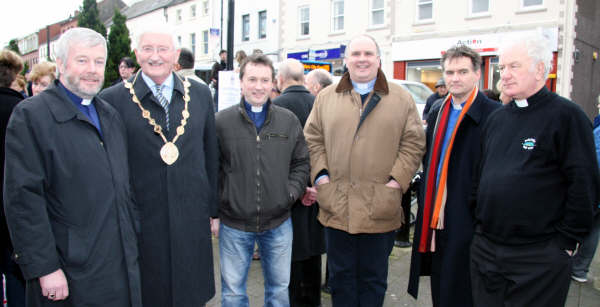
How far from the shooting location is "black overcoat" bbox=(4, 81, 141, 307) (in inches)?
79.2

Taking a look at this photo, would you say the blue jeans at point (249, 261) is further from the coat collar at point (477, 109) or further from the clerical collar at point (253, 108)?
the coat collar at point (477, 109)

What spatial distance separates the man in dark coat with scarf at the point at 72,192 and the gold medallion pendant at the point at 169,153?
8.8 inches

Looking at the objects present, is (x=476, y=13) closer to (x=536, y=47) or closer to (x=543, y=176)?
(x=536, y=47)

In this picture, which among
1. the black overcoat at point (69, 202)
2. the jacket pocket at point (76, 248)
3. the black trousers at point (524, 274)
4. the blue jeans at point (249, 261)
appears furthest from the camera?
the blue jeans at point (249, 261)

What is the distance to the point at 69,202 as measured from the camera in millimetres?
2137

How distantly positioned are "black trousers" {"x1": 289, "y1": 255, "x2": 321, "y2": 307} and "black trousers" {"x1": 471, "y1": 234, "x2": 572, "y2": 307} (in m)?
1.45

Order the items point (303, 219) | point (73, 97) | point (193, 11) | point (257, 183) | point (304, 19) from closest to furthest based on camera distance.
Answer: point (73, 97), point (257, 183), point (303, 219), point (304, 19), point (193, 11)

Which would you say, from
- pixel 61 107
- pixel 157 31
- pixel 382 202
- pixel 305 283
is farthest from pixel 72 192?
pixel 305 283

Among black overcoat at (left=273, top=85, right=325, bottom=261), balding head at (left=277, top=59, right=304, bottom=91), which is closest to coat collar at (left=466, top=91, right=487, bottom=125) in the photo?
black overcoat at (left=273, top=85, right=325, bottom=261)

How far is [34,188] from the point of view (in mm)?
2016

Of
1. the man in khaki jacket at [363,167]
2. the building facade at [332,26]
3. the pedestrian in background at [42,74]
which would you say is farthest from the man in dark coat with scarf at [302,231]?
the building facade at [332,26]

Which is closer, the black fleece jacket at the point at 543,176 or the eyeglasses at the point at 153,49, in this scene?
the black fleece jacket at the point at 543,176

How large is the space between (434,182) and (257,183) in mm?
1260

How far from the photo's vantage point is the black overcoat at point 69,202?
201 cm
